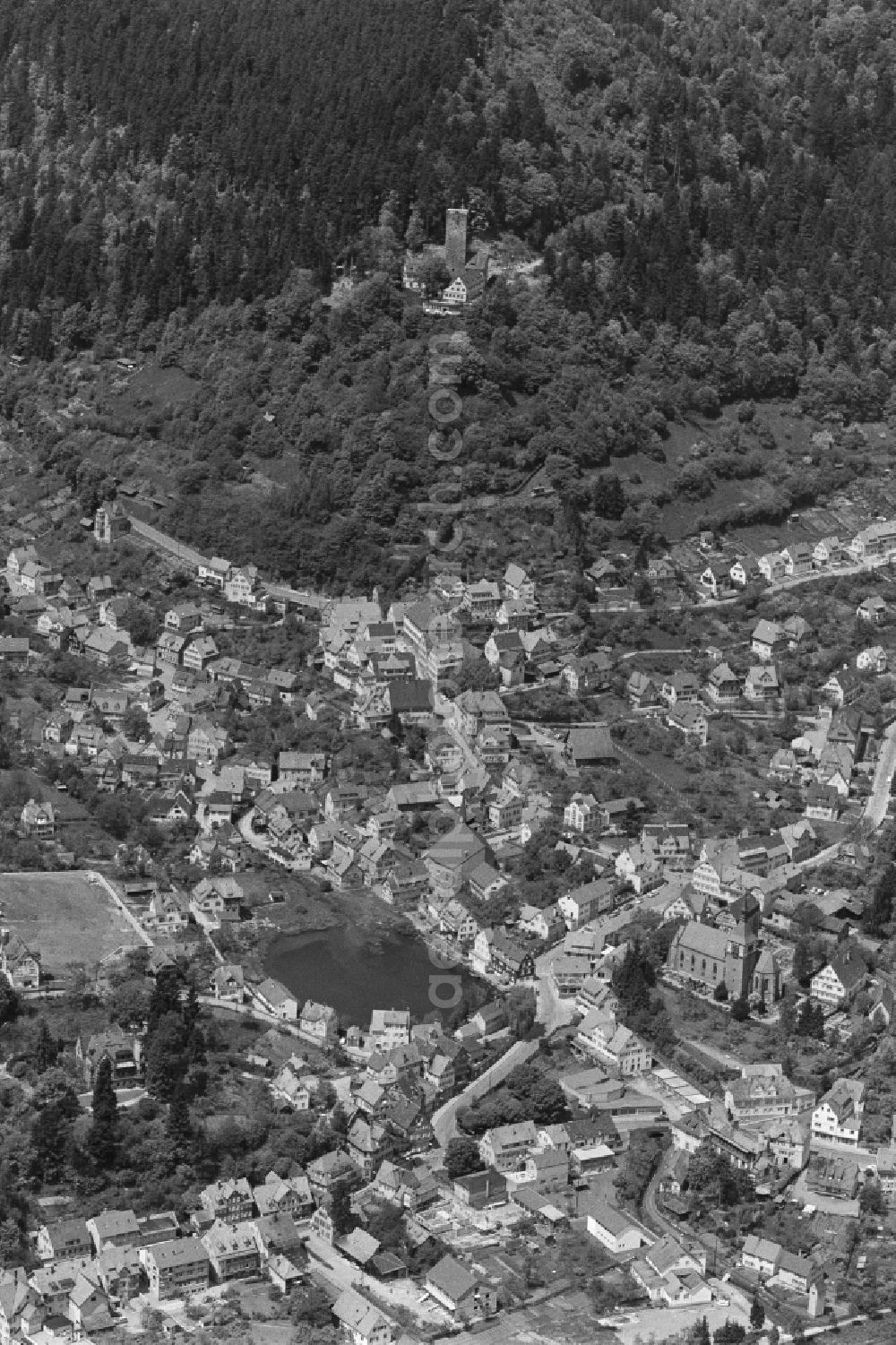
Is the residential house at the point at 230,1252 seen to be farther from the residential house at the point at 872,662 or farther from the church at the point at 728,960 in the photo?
the residential house at the point at 872,662

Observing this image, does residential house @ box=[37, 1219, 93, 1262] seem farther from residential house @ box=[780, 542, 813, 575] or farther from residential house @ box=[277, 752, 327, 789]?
residential house @ box=[780, 542, 813, 575]

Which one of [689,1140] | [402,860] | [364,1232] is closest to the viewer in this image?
[364,1232]

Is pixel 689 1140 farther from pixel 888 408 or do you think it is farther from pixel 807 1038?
pixel 888 408

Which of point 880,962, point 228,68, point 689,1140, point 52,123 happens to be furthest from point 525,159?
point 689,1140

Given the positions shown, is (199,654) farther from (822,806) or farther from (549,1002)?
(549,1002)

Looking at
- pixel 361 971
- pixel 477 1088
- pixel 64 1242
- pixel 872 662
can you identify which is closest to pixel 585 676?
pixel 872 662
